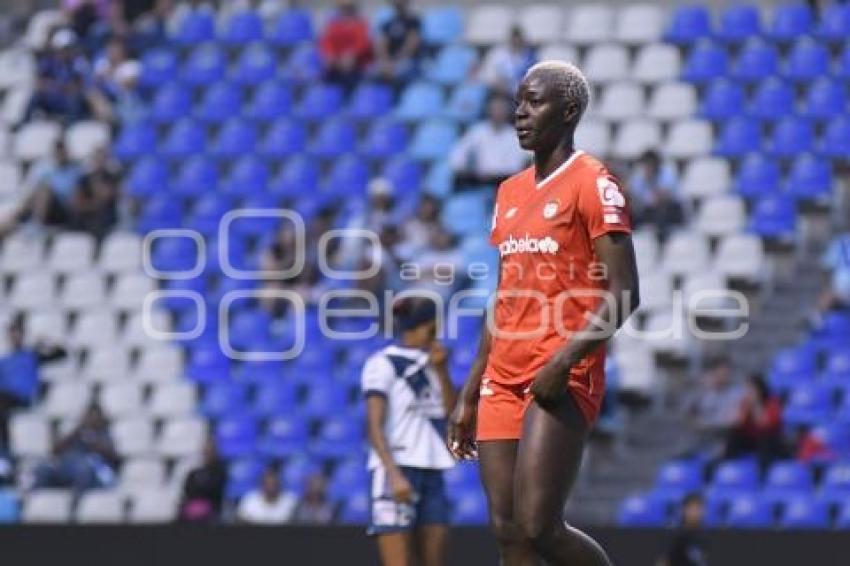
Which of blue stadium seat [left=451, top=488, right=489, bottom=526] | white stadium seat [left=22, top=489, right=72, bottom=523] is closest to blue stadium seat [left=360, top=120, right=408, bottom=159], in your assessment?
blue stadium seat [left=451, top=488, right=489, bottom=526]

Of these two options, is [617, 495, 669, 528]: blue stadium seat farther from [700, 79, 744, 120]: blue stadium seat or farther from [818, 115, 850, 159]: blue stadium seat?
[700, 79, 744, 120]: blue stadium seat

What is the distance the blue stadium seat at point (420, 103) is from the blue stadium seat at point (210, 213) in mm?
1740

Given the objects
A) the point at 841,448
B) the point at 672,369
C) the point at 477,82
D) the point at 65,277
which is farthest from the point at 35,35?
the point at 841,448

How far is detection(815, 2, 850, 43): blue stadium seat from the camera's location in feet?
54.0

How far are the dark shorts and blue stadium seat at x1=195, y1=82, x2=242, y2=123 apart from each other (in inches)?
344

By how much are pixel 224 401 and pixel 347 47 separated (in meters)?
3.89

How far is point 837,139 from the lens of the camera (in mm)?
15734

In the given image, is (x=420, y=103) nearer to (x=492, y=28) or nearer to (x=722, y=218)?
(x=492, y=28)

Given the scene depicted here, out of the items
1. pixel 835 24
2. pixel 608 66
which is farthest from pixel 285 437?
pixel 835 24

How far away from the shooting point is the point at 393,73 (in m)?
17.4

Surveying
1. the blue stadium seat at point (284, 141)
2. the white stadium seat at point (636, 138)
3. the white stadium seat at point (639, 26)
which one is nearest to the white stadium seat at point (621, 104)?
the white stadium seat at point (636, 138)

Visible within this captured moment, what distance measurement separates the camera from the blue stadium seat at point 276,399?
1523cm

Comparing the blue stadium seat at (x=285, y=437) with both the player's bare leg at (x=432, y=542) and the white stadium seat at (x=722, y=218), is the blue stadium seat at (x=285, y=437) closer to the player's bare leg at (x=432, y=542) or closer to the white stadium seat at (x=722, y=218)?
the white stadium seat at (x=722, y=218)

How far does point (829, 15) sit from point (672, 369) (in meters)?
3.78
